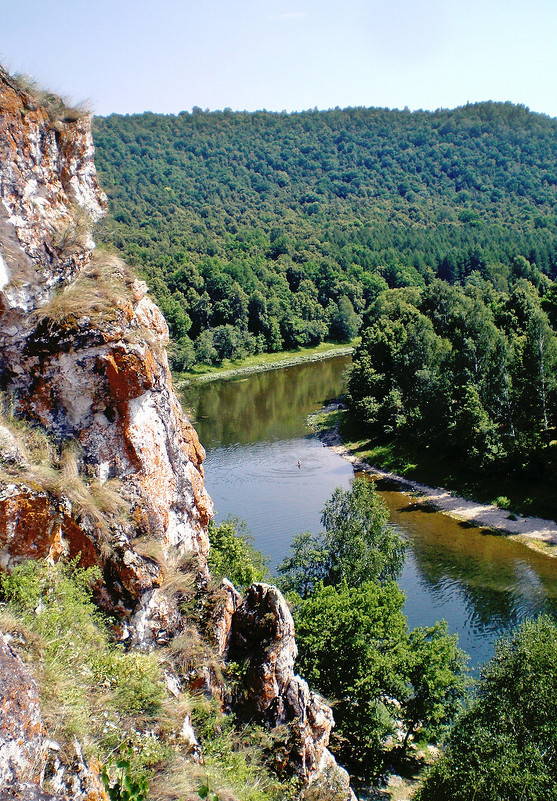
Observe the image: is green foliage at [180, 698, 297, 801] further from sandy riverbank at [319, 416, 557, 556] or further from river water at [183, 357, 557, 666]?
sandy riverbank at [319, 416, 557, 556]

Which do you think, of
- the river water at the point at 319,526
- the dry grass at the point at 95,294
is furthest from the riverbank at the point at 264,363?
the dry grass at the point at 95,294

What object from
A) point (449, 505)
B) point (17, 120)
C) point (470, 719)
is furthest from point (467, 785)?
point (449, 505)

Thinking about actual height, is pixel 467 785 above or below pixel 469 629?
above

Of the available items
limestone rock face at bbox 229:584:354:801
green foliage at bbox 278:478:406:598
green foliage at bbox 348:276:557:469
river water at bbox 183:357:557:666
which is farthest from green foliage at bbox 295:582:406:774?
green foliage at bbox 348:276:557:469

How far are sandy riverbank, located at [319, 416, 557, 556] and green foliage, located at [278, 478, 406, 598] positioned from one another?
1205 cm

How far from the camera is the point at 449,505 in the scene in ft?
147

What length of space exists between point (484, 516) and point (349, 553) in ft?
54.3

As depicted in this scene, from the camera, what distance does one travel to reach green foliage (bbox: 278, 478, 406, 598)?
28.7 meters

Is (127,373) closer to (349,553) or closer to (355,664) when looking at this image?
(355,664)

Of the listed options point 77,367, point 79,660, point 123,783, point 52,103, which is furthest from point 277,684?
point 52,103

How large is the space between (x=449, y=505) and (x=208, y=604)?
108 feet

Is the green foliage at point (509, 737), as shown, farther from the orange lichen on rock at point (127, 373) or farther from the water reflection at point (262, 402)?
the water reflection at point (262, 402)

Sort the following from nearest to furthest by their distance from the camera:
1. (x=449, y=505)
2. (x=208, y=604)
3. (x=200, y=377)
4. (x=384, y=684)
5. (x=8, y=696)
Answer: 1. (x=8, y=696)
2. (x=208, y=604)
3. (x=384, y=684)
4. (x=449, y=505)
5. (x=200, y=377)

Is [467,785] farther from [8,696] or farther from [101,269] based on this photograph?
[101,269]
